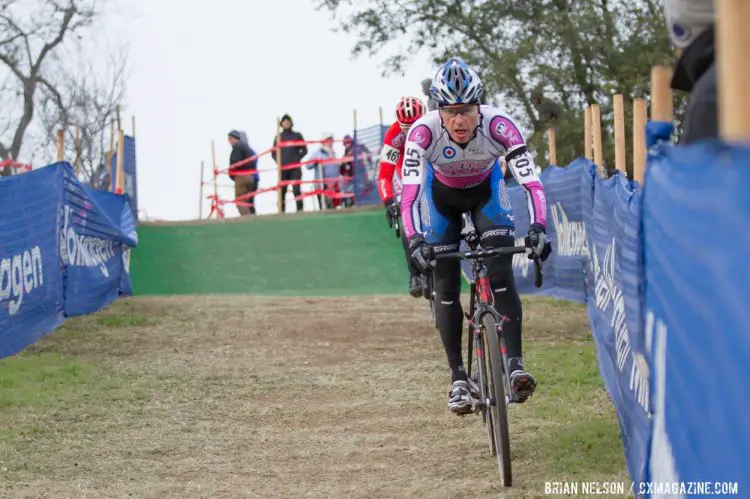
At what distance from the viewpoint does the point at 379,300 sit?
53.8ft

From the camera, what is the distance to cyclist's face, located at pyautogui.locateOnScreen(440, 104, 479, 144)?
670cm

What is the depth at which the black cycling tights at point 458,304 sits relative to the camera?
635 cm

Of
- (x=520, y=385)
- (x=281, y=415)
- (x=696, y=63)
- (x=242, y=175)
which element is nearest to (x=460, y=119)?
(x=520, y=385)

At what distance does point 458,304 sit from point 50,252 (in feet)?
20.9

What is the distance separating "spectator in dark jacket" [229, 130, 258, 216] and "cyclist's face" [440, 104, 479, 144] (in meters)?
18.2

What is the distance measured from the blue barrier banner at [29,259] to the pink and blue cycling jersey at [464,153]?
4963 millimetres

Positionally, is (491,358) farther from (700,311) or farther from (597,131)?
(597,131)

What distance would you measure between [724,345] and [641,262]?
1670 millimetres

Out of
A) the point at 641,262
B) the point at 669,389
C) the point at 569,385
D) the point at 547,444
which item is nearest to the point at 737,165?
the point at 669,389

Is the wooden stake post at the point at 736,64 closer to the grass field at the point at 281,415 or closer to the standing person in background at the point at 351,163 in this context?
the grass field at the point at 281,415

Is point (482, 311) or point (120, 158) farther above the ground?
point (120, 158)

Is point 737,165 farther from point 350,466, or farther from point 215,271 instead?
point 215,271

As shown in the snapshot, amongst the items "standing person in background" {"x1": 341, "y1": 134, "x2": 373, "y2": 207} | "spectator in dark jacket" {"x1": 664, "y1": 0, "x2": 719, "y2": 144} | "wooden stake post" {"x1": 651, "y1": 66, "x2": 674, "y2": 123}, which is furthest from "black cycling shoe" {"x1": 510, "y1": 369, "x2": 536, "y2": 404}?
"standing person in background" {"x1": 341, "y1": 134, "x2": 373, "y2": 207}

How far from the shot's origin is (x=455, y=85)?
6.51 m
